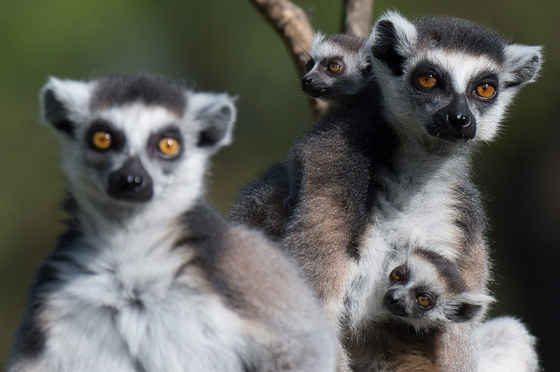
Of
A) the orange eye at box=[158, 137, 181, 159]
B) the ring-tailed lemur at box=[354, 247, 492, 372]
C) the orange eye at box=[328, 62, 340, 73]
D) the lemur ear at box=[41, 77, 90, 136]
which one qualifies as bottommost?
the ring-tailed lemur at box=[354, 247, 492, 372]

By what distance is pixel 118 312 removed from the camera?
355 cm

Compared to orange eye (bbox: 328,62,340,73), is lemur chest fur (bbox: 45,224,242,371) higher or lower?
lower

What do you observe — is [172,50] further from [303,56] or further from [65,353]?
[65,353]

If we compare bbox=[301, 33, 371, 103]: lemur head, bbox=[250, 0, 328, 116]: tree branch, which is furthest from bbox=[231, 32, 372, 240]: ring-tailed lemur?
bbox=[250, 0, 328, 116]: tree branch

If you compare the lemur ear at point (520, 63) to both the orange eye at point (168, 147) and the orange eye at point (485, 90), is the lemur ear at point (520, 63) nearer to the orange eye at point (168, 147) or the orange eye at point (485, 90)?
the orange eye at point (485, 90)

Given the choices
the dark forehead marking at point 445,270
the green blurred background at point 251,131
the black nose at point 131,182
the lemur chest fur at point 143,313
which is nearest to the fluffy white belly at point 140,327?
the lemur chest fur at point 143,313

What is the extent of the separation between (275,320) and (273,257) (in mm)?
350

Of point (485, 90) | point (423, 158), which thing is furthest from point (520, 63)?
point (423, 158)

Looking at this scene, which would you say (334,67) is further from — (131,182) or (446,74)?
(131,182)

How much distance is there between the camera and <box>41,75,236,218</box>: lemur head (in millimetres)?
3461

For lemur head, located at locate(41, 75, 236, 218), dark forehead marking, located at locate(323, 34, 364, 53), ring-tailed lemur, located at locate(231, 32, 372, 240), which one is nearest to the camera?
lemur head, located at locate(41, 75, 236, 218)

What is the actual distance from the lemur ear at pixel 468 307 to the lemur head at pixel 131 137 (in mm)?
1868

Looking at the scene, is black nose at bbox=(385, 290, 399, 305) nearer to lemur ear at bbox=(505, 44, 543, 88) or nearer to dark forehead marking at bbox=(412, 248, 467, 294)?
dark forehead marking at bbox=(412, 248, 467, 294)

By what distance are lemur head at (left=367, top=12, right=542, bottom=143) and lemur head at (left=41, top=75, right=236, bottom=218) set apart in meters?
1.43
